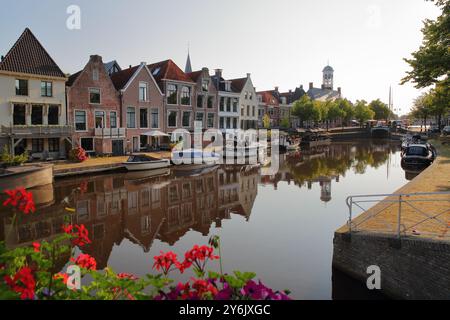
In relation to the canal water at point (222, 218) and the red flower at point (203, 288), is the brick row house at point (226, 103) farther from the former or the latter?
the red flower at point (203, 288)

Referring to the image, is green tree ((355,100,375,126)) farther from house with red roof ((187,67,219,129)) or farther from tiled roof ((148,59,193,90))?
tiled roof ((148,59,193,90))

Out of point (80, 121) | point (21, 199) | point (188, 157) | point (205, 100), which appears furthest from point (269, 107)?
point (21, 199)

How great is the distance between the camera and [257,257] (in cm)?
1141

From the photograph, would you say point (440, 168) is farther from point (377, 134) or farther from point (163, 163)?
point (377, 134)

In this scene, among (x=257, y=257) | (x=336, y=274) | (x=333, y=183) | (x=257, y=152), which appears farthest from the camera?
(x=257, y=152)

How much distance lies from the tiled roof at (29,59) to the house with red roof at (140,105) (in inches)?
311

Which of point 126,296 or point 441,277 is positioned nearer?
point 126,296

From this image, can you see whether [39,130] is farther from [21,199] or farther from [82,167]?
[21,199]

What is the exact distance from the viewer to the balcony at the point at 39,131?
2697cm

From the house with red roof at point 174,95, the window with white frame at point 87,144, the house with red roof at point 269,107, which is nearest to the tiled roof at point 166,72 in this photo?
the house with red roof at point 174,95

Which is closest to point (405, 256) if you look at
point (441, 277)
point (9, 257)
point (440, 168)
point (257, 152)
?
point (441, 277)

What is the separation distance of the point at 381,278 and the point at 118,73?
41.3 metres

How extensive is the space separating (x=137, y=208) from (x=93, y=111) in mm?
20927

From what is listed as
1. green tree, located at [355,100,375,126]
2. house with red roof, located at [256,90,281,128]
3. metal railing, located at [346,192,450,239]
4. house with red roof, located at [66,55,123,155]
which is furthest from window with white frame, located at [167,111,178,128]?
green tree, located at [355,100,375,126]
